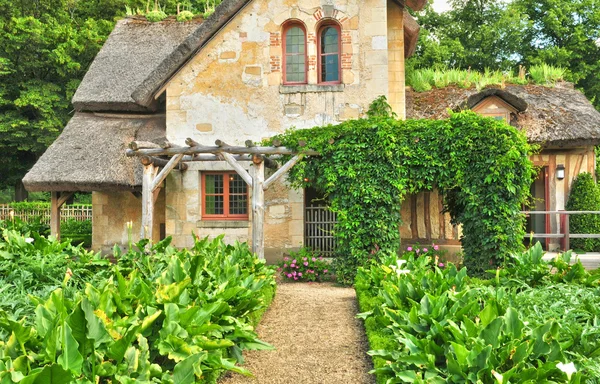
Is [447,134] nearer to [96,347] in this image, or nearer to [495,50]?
[96,347]

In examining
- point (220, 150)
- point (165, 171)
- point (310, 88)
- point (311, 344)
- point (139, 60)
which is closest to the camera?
point (311, 344)

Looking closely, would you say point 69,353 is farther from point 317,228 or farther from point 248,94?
point 248,94

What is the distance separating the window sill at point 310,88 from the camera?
11.1 meters

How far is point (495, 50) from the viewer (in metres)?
25.1

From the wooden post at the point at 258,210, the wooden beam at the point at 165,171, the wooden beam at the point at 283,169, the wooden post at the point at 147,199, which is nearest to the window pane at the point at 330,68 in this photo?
the wooden beam at the point at 283,169

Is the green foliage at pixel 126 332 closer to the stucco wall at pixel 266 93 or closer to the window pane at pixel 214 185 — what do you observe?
the stucco wall at pixel 266 93

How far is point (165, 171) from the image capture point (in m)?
10.5

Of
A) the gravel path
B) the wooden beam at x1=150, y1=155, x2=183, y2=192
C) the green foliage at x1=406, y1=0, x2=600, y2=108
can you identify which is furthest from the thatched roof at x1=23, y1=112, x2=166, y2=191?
the green foliage at x1=406, y1=0, x2=600, y2=108

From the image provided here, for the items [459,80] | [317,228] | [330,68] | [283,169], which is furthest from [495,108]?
[283,169]

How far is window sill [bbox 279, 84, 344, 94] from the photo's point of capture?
36.6 feet

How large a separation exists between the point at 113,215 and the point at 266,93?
5.20 meters

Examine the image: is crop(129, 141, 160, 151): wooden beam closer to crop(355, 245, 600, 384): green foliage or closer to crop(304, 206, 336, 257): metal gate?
crop(304, 206, 336, 257): metal gate

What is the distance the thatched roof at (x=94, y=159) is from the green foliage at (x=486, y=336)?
319 inches

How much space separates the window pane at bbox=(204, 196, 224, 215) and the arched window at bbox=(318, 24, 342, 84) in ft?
11.2
